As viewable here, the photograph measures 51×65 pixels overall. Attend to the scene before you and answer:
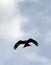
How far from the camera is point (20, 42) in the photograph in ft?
138

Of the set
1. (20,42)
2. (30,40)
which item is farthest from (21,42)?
(30,40)

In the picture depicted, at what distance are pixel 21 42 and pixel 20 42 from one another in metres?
0.34

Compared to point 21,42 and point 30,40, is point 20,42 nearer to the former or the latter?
point 21,42

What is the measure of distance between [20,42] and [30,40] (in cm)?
358

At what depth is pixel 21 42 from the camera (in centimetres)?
4181

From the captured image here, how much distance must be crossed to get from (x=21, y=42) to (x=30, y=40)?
3.24 m

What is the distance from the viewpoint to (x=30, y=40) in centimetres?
4009
